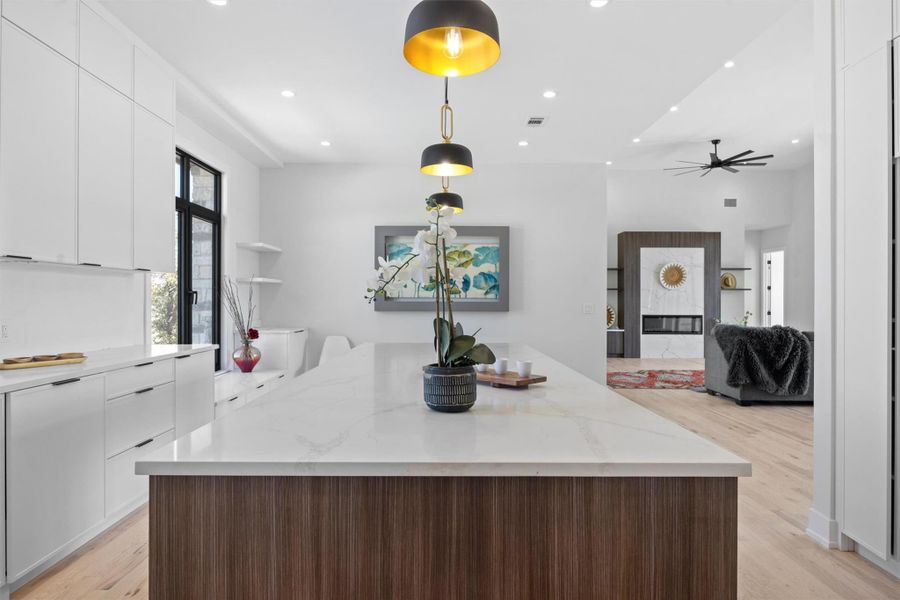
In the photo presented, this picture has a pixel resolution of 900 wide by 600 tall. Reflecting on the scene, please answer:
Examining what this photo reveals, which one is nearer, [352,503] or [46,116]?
[352,503]

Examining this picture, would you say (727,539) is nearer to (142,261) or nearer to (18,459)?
(18,459)

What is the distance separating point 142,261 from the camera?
9.86 feet

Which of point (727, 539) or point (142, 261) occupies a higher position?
point (142, 261)

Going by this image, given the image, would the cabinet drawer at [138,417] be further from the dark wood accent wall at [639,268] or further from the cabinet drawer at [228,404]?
the dark wood accent wall at [639,268]

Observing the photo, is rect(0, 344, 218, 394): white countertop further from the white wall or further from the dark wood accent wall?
the dark wood accent wall

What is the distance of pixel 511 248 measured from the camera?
18.7 feet

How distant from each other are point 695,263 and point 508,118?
5.96 meters

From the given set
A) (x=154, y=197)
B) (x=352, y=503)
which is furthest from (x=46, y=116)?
(x=352, y=503)

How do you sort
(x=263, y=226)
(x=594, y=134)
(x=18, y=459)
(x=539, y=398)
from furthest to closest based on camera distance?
1. (x=263, y=226)
2. (x=594, y=134)
3. (x=18, y=459)
4. (x=539, y=398)

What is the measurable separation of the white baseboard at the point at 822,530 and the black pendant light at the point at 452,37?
247 cm

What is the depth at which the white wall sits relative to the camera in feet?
18.7

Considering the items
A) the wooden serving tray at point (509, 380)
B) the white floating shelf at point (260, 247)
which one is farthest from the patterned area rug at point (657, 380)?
the wooden serving tray at point (509, 380)

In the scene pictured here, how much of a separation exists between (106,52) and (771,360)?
19.5 feet

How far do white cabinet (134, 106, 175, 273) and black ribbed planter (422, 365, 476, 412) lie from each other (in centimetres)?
248
